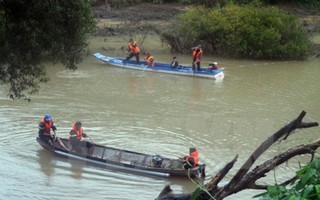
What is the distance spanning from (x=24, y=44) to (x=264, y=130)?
33.2 ft

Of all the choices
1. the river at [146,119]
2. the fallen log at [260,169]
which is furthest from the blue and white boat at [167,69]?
the fallen log at [260,169]

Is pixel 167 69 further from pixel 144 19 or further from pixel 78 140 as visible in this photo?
pixel 144 19

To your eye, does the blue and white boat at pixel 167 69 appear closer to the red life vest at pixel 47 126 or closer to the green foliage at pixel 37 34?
the red life vest at pixel 47 126

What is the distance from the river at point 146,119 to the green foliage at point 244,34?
6.24ft

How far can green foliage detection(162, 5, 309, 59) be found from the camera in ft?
95.2

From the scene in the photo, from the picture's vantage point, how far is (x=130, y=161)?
1365 centimetres

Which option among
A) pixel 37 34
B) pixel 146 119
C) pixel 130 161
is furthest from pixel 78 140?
pixel 37 34

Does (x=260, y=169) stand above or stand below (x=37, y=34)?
below

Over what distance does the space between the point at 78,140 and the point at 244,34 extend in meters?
17.1

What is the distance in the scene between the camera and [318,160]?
4.45 m

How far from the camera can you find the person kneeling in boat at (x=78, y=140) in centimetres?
1406

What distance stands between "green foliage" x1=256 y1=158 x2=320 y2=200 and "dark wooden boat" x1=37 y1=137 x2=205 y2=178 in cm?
793

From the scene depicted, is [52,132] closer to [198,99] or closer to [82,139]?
[82,139]

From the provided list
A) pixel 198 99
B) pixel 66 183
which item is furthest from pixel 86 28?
pixel 198 99
